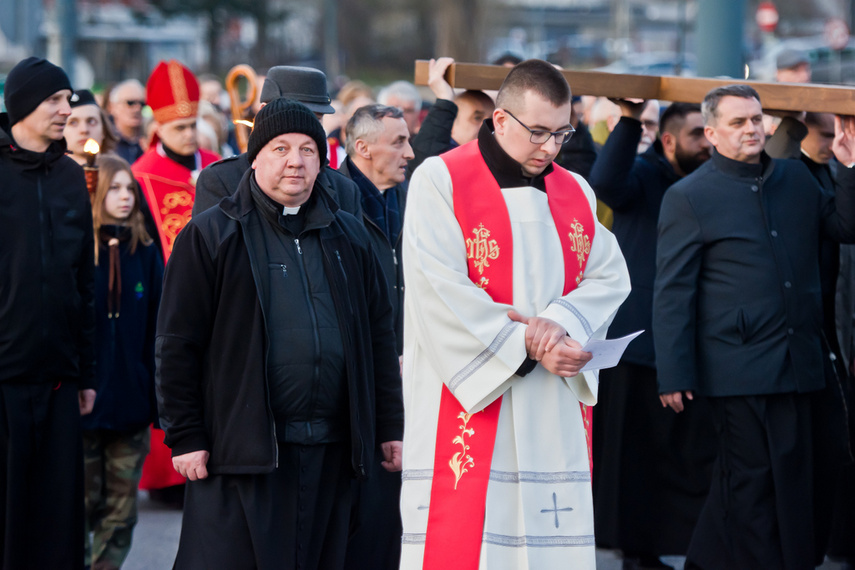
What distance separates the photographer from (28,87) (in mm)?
5504

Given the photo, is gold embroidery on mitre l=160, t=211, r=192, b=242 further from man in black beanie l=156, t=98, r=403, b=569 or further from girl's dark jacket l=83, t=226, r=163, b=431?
man in black beanie l=156, t=98, r=403, b=569

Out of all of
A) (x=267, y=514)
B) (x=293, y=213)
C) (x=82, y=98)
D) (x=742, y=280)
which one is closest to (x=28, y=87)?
(x=293, y=213)

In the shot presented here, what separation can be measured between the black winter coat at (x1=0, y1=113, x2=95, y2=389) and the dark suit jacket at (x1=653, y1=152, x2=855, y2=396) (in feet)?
8.54

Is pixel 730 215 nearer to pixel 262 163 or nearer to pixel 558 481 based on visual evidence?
pixel 558 481

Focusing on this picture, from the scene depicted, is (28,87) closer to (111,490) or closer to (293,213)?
(293,213)

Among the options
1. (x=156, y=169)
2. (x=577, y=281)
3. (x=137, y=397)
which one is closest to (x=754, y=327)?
(x=577, y=281)

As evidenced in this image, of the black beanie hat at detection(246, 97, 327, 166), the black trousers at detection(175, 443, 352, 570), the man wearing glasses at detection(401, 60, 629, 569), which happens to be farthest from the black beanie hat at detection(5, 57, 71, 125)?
the black trousers at detection(175, 443, 352, 570)

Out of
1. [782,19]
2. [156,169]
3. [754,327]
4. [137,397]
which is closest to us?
[754,327]

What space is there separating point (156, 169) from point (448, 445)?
13.7 feet

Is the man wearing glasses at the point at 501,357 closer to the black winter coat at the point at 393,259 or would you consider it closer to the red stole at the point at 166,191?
the black winter coat at the point at 393,259

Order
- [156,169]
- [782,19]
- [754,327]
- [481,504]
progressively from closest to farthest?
[481,504] → [754,327] → [156,169] → [782,19]

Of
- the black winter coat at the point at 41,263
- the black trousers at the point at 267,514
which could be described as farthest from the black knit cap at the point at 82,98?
the black trousers at the point at 267,514

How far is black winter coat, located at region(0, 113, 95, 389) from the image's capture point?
529 centimetres

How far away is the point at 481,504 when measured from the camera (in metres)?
4.39
